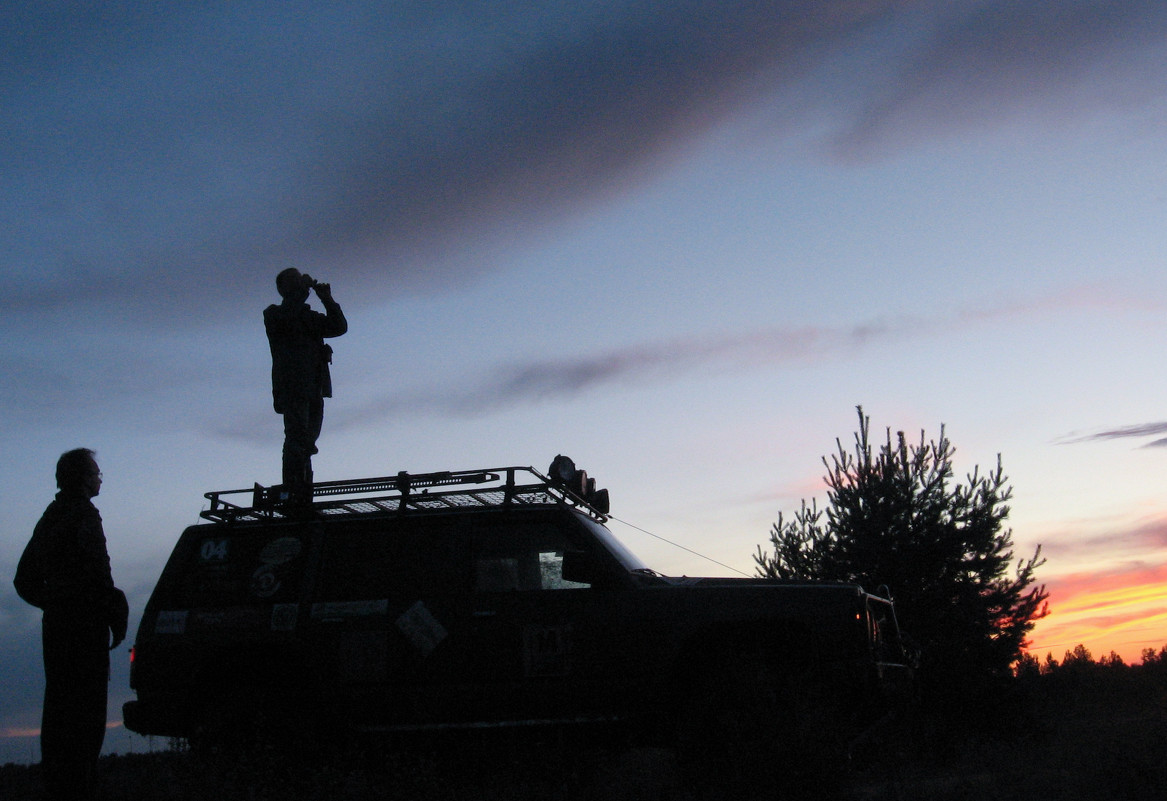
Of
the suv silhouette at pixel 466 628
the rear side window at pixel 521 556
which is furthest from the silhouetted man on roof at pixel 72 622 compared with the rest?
the rear side window at pixel 521 556

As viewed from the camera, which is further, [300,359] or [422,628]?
[300,359]

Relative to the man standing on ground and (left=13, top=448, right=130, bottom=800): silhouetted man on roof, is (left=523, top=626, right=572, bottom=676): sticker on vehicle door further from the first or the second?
the man standing on ground

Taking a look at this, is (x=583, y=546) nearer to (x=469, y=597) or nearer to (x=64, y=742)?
(x=469, y=597)

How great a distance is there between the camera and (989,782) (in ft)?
27.2

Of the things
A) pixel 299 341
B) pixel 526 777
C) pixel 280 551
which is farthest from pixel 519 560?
pixel 299 341

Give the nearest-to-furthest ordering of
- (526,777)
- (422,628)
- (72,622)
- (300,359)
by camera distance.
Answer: (72,622), (526,777), (422,628), (300,359)

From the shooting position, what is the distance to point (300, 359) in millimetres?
9328

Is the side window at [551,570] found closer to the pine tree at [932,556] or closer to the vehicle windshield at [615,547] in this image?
the vehicle windshield at [615,547]

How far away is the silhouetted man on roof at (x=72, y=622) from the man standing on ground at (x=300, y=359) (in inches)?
130

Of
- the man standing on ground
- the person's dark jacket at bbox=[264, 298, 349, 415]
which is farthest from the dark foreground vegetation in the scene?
the person's dark jacket at bbox=[264, 298, 349, 415]

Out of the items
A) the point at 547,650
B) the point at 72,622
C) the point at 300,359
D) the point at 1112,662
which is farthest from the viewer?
the point at 1112,662

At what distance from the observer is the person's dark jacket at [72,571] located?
5641 millimetres

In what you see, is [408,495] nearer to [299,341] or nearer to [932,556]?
[299,341]

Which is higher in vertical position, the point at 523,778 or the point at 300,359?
the point at 300,359
